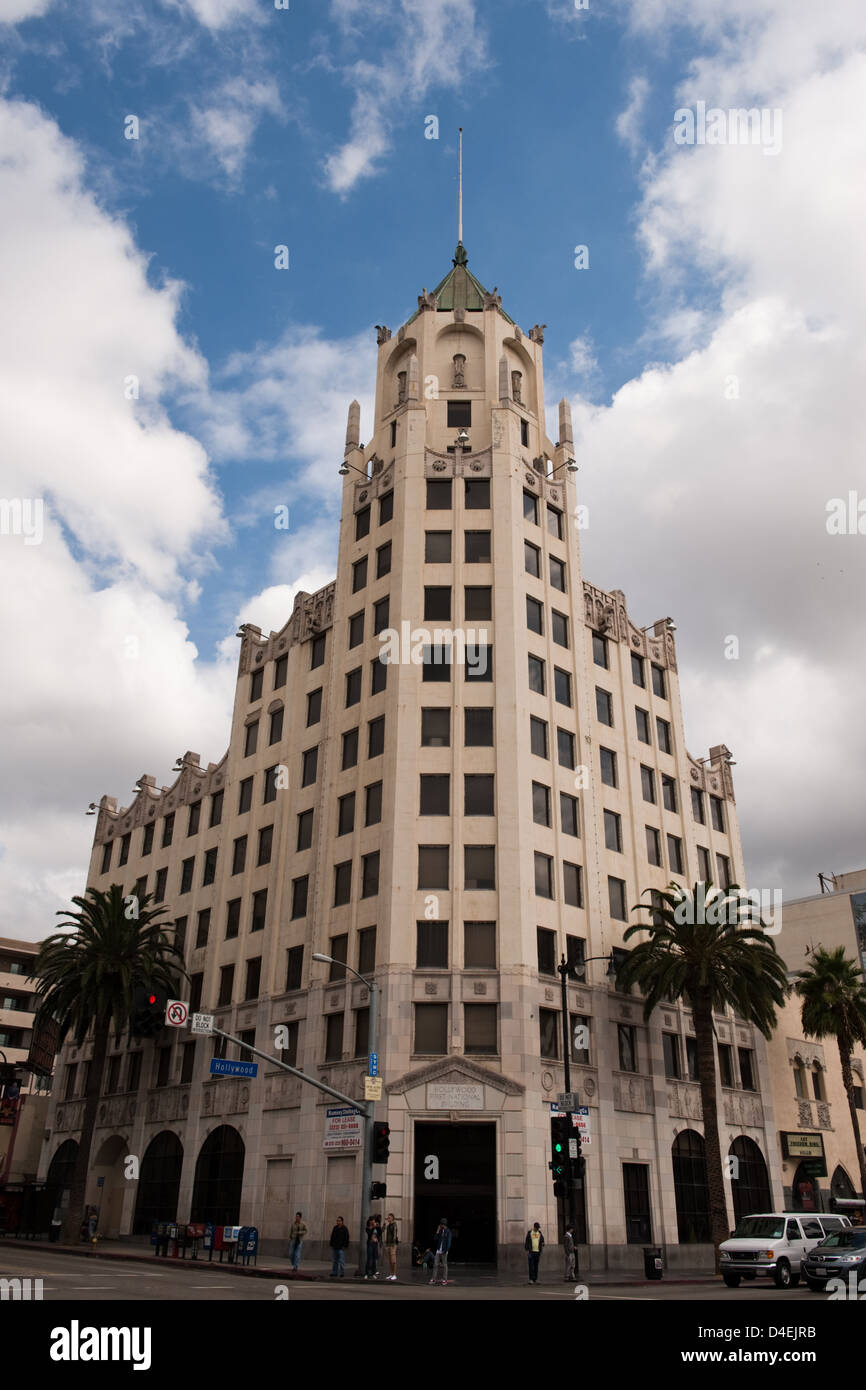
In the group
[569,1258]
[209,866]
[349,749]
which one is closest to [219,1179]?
[209,866]

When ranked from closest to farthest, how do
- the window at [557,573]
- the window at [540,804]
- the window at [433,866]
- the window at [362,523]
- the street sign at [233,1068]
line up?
the street sign at [233,1068], the window at [433,866], the window at [540,804], the window at [557,573], the window at [362,523]

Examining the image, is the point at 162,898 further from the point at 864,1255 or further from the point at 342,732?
the point at 864,1255

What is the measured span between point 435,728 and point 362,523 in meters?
14.2

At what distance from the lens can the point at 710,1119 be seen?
4162cm

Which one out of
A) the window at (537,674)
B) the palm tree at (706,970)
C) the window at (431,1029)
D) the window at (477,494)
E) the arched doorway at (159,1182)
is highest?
the window at (477,494)

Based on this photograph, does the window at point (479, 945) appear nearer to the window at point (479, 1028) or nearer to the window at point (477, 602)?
the window at point (479, 1028)

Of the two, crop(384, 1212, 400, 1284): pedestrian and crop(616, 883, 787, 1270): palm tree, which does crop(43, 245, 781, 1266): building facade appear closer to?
crop(616, 883, 787, 1270): palm tree

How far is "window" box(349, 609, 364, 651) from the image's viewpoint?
174ft

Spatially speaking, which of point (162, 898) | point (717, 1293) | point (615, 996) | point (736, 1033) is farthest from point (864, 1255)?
point (162, 898)

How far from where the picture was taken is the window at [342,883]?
156ft

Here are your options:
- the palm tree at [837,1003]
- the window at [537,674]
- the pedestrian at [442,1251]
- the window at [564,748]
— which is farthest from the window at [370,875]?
the palm tree at [837,1003]

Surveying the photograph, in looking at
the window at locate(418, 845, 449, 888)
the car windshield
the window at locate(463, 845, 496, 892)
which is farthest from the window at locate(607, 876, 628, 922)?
the car windshield

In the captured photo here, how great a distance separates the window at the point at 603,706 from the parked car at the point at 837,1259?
29490mm
